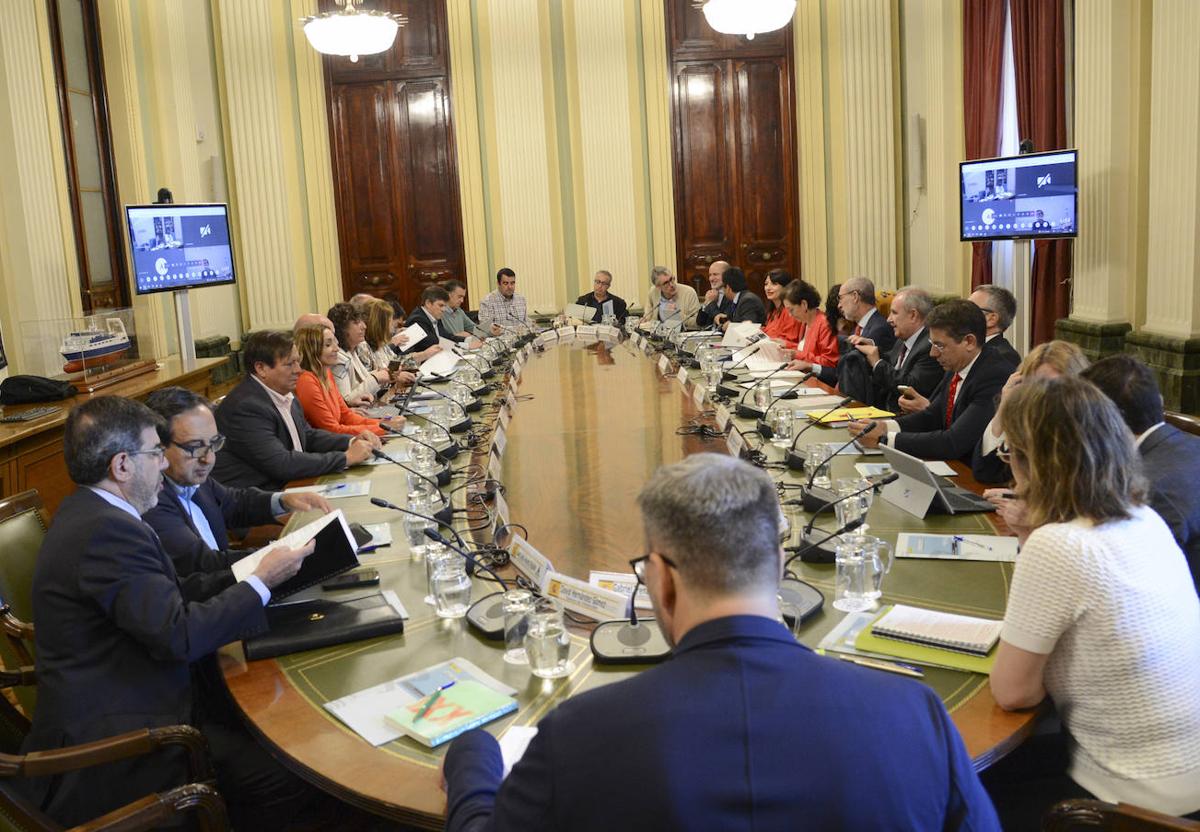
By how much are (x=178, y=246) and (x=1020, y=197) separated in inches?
221

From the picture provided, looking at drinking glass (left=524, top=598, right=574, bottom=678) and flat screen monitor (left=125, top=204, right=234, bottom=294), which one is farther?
flat screen monitor (left=125, top=204, right=234, bottom=294)

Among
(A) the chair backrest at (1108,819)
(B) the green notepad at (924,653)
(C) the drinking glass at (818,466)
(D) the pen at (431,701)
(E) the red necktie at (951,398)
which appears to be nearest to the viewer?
(A) the chair backrest at (1108,819)

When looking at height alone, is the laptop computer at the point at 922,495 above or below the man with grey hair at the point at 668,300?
below

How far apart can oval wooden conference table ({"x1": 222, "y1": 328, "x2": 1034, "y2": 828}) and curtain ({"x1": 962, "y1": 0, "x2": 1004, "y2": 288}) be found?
478cm

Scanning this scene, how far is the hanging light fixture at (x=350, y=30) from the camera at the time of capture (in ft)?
25.6

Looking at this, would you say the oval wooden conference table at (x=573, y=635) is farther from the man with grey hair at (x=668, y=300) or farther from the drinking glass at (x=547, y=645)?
the man with grey hair at (x=668, y=300)

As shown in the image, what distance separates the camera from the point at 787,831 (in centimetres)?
108

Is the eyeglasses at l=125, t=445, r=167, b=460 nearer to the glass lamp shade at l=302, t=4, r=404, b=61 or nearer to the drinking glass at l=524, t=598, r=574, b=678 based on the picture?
the drinking glass at l=524, t=598, r=574, b=678

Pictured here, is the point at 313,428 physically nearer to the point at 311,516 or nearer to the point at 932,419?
the point at 311,516

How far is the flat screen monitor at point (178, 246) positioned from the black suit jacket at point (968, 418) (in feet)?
17.6

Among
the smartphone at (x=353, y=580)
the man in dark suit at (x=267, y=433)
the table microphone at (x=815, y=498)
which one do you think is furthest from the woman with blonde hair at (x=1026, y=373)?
the man in dark suit at (x=267, y=433)

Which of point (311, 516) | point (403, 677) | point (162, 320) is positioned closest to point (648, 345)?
point (162, 320)

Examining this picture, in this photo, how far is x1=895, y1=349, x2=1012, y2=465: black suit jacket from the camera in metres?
3.77

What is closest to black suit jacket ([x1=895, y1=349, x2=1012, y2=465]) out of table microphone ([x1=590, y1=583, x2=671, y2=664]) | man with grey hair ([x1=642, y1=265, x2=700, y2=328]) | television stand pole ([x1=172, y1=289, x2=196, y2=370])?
table microphone ([x1=590, y1=583, x2=671, y2=664])
